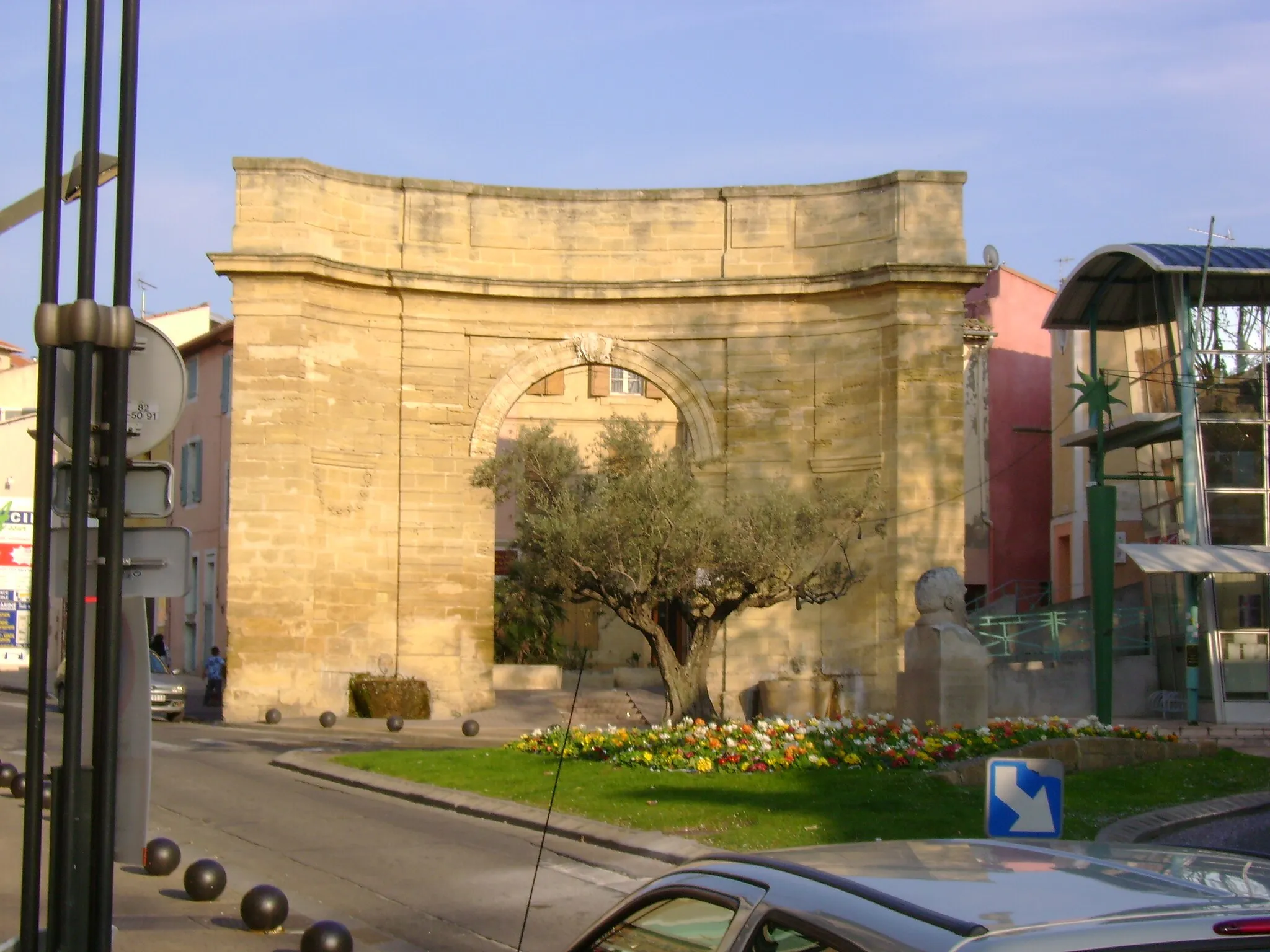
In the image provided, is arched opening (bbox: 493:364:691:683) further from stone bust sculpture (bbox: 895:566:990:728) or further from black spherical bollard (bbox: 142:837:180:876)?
black spherical bollard (bbox: 142:837:180:876)

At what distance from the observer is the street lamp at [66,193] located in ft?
21.7

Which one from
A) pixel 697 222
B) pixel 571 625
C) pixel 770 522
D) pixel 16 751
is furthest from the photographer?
pixel 571 625

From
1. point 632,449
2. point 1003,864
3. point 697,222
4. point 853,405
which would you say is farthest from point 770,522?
point 1003,864

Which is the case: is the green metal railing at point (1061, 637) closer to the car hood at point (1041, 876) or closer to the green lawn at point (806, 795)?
the green lawn at point (806, 795)

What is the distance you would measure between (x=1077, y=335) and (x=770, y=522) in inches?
724

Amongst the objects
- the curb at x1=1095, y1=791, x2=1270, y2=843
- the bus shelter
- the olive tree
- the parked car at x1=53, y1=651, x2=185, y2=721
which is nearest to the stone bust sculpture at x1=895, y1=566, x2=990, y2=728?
the curb at x1=1095, y1=791, x2=1270, y2=843

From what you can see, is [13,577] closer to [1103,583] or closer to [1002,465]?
[1002,465]

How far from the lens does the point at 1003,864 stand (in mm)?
3166

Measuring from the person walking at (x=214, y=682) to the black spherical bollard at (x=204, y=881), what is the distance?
20583 mm

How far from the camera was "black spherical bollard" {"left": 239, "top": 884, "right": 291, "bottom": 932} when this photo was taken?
8.47m

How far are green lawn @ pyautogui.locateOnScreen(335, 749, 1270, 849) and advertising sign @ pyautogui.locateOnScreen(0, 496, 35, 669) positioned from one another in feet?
96.3

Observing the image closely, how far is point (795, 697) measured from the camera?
26094 millimetres

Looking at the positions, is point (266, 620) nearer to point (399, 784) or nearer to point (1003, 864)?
point (399, 784)

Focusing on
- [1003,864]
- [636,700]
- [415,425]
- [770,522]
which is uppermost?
[415,425]
